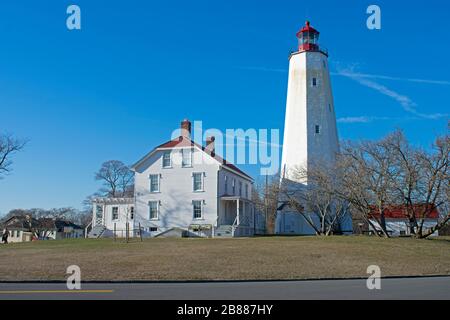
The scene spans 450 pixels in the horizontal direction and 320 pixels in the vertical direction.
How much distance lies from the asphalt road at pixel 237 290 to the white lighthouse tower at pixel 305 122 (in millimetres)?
27444

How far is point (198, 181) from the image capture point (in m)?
40.1

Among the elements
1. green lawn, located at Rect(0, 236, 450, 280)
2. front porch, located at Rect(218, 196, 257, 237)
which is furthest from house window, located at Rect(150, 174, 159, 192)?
green lawn, located at Rect(0, 236, 450, 280)

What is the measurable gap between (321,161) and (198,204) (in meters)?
10.8

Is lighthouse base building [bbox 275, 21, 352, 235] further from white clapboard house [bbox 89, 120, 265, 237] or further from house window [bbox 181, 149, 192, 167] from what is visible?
house window [bbox 181, 149, 192, 167]

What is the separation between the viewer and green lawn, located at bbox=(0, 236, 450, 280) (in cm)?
1582

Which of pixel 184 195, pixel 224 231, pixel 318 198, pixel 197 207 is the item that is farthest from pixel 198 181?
pixel 318 198

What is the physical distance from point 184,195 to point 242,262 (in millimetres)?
21581

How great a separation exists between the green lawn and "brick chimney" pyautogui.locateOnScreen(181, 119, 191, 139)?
56.7 ft

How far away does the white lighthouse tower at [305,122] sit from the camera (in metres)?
42.0

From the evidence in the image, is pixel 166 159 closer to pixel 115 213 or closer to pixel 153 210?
pixel 153 210

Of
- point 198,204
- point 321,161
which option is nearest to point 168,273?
point 198,204

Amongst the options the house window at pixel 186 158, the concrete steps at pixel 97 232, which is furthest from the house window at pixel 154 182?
the concrete steps at pixel 97 232

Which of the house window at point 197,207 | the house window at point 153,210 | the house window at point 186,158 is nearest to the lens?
the house window at point 197,207

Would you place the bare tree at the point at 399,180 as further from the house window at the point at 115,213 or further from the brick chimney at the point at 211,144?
the house window at the point at 115,213
